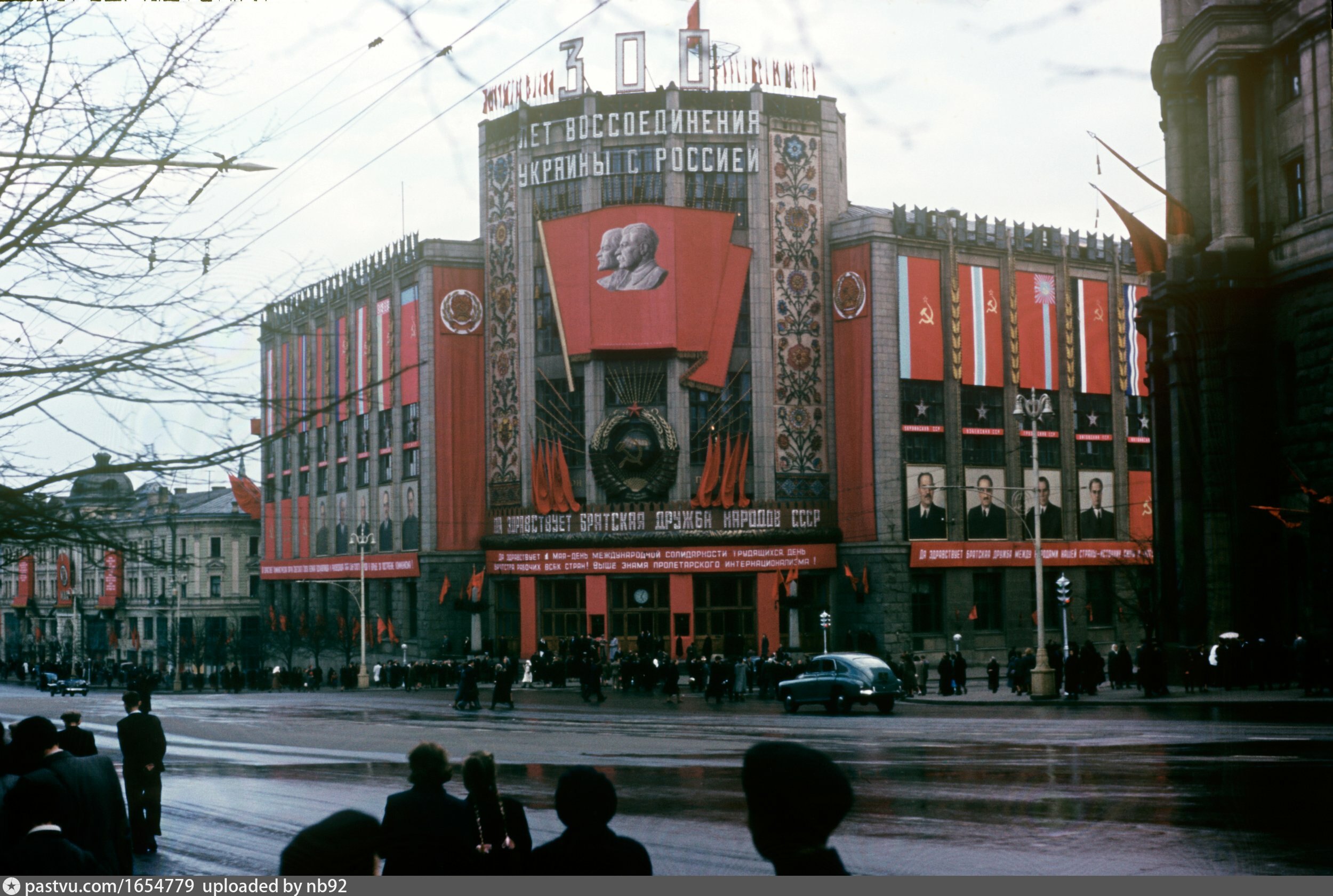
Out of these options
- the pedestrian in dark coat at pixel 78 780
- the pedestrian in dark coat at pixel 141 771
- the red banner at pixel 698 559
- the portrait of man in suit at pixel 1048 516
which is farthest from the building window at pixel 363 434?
the pedestrian in dark coat at pixel 78 780

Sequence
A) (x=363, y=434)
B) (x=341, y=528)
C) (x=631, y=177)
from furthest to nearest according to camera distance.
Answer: (x=341, y=528) < (x=363, y=434) < (x=631, y=177)

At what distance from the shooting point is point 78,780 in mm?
8953

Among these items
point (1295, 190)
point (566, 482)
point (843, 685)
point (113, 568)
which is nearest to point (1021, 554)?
point (566, 482)

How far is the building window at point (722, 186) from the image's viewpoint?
6906 centimetres

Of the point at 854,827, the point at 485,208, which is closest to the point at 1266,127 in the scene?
the point at 854,827

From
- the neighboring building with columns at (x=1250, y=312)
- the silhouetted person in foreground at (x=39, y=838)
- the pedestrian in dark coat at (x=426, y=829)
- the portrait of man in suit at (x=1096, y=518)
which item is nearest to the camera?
the silhouetted person in foreground at (x=39, y=838)

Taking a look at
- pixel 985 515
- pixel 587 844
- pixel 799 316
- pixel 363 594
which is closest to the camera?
pixel 587 844

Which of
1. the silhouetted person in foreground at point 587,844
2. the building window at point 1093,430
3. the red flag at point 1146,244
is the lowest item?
the silhouetted person in foreground at point 587,844

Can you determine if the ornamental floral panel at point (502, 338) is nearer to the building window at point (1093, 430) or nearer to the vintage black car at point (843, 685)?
the building window at point (1093, 430)

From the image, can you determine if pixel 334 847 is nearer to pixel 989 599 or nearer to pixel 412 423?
pixel 989 599

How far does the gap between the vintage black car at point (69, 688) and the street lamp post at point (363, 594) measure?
13482 millimetres

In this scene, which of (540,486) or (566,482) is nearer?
(566,482)

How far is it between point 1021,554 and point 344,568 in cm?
3952

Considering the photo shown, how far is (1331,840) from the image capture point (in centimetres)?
1272
